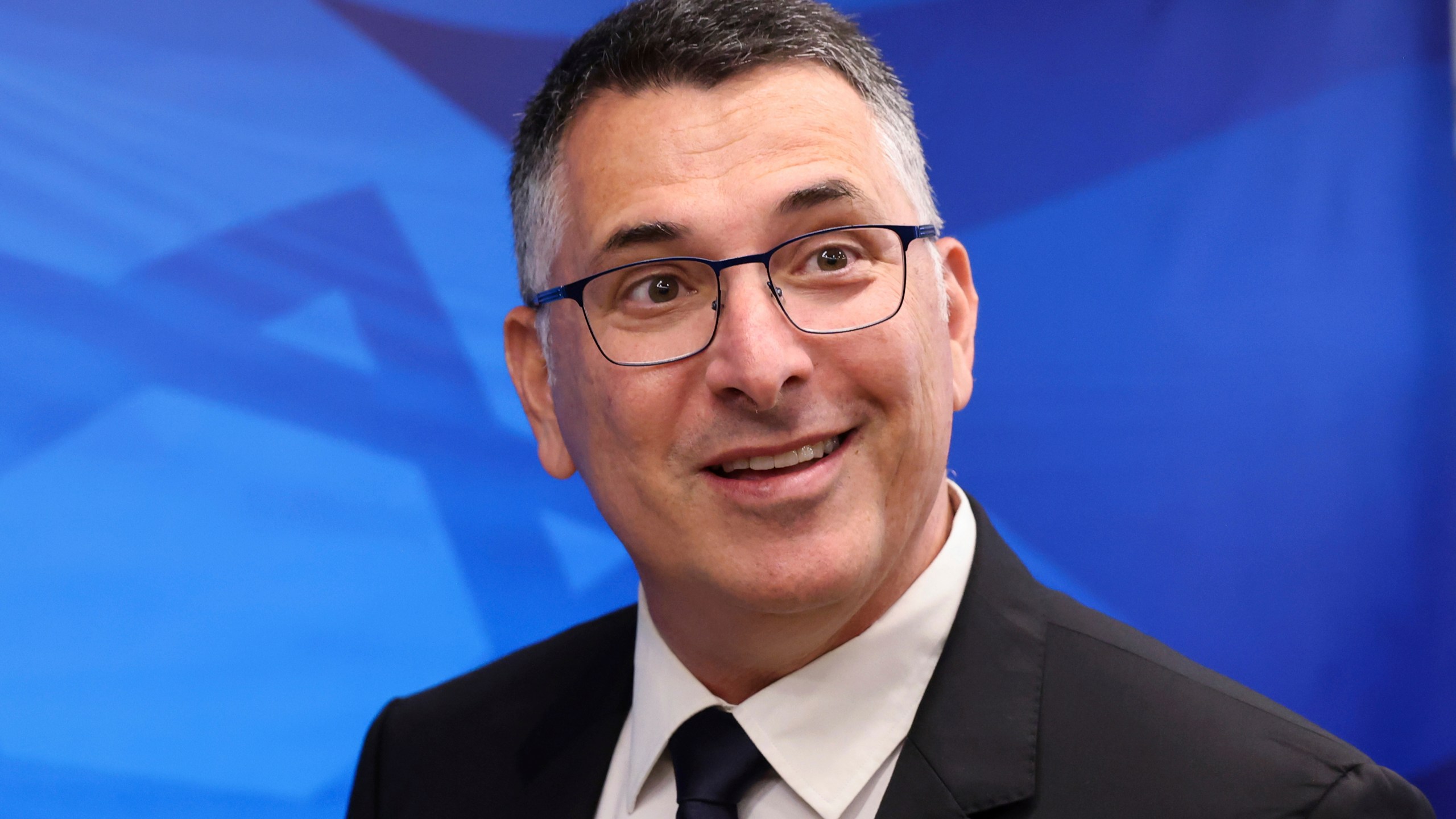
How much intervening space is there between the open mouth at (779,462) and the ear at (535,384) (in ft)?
1.23

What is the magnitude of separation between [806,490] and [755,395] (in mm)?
136

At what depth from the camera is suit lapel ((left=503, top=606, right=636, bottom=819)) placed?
1696mm

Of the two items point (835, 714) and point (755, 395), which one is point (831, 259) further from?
point (835, 714)

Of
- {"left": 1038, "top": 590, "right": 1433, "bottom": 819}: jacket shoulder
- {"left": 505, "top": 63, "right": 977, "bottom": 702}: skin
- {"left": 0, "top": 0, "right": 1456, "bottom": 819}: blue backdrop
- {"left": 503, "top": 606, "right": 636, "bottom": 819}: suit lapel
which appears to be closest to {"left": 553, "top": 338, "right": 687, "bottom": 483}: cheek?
{"left": 505, "top": 63, "right": 977, "bottom": 702}: skin

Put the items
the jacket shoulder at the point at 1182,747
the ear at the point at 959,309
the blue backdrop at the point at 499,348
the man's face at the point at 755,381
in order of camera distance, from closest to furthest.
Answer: the jacket shoulder at the point at 1182,747 → the man's face at the point at 755,381 → the ear at the point at 959,309 → the blue backdrop at the point at 499,348

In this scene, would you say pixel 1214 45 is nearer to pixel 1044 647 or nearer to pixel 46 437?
pixel 1044 647

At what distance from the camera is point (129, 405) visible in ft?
7.89

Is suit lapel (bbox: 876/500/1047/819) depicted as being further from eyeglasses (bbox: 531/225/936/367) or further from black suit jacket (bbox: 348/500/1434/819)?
eyeglasses (bbox: 531/225/936/367)

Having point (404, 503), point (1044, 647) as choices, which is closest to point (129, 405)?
point (404, 503)

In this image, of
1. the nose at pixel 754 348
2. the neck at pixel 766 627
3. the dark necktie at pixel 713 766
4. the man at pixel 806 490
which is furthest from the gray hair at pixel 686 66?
the dark necktie at pixel 713 766

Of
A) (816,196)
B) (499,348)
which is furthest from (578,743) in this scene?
(499,348)

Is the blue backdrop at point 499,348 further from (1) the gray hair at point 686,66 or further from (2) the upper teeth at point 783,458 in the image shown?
(2) the upper teeth at point 783,458

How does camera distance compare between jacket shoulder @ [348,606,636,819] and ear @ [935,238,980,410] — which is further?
jacket shoulder @ [348,606,636,819]

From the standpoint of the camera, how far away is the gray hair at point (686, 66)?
4.96ft
